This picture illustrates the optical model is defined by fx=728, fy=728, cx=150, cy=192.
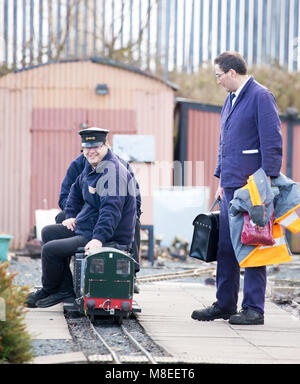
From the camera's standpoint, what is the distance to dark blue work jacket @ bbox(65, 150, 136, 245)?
5.53 m

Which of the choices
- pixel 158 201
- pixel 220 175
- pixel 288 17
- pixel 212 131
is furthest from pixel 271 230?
pixel 288 17

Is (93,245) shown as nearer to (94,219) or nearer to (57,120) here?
(94,219)

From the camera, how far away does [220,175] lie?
577 centimetres

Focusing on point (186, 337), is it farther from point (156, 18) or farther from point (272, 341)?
point (156, 18)

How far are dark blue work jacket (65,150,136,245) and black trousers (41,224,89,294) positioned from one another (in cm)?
14

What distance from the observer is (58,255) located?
5805 millimetres

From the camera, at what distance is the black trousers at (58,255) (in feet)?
18.9

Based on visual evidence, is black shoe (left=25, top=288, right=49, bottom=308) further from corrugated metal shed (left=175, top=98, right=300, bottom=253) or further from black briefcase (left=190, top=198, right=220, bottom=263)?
corrugated metal shed (left=175, top=98, right=300, bottom=253)

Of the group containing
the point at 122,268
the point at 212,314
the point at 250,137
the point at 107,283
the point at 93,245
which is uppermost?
the point at 250,137

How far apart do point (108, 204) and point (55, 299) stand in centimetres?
102

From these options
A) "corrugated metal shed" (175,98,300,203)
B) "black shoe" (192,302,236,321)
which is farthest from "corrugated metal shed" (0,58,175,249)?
"black shoe" (192,302,236,321)

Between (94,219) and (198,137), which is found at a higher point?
(198,137)

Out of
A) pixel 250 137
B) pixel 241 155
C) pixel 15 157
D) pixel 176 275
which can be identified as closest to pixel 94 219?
pixel 241 155

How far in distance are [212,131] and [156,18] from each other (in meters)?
5.94
